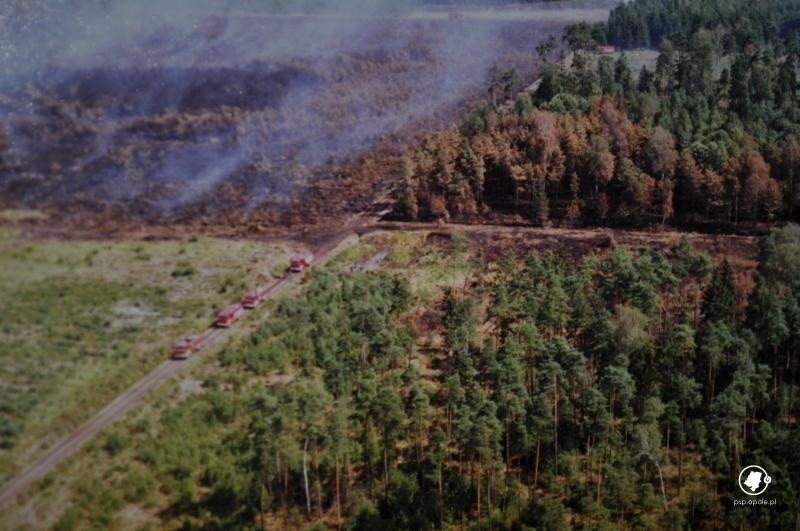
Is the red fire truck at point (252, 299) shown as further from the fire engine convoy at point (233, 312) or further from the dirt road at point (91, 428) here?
the dirt road at point (91, 428)

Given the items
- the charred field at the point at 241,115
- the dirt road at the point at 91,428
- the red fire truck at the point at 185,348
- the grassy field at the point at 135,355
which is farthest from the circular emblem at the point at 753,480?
the charred field at the point at 241,115

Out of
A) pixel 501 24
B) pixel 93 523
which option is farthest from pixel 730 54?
pixel 93 523

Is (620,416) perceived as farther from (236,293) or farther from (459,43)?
(459,43)

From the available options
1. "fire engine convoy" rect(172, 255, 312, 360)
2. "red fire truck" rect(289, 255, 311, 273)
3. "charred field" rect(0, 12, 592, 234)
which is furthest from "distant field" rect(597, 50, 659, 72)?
"fire engine convoy" rect(172, 255, 312, 360)

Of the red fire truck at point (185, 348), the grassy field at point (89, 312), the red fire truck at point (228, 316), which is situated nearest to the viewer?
the grassy field at point (89, 312)

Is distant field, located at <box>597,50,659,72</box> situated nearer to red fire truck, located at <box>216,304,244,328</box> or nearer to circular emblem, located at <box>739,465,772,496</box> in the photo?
red fire truck, located at <box>216,304,244,328</box>
